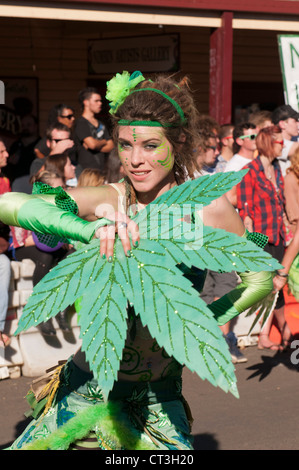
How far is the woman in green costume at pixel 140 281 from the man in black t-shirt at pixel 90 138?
5.17 m

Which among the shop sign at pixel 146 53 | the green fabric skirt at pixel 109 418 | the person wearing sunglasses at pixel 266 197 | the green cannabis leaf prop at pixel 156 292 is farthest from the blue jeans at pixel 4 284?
the shop sign at pixel 146 53

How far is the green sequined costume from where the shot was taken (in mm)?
2068

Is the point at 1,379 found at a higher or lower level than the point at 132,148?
lower

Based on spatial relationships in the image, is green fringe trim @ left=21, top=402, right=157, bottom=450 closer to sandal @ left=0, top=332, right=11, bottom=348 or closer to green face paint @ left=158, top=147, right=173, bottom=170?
green face paint @ left=158, top=147, right=173, bottom=170

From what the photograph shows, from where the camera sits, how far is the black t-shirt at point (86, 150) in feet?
26.0

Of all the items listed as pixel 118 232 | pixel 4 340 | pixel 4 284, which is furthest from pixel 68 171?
pixel 118 232

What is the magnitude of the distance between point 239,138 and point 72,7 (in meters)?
2.59

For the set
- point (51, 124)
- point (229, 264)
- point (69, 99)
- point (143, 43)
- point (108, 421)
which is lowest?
point (108, 421)

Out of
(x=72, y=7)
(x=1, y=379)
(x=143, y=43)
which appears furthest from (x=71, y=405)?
(x=143, y=43)

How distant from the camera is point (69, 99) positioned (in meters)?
12.4

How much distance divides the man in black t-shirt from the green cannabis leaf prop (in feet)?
18.5

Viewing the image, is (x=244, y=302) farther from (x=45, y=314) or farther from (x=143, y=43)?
(x=143, y=43)

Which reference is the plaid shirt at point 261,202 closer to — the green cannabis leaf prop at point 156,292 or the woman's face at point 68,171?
the woman's face at point 68,171

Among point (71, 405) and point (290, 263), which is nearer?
point (71, 405)
